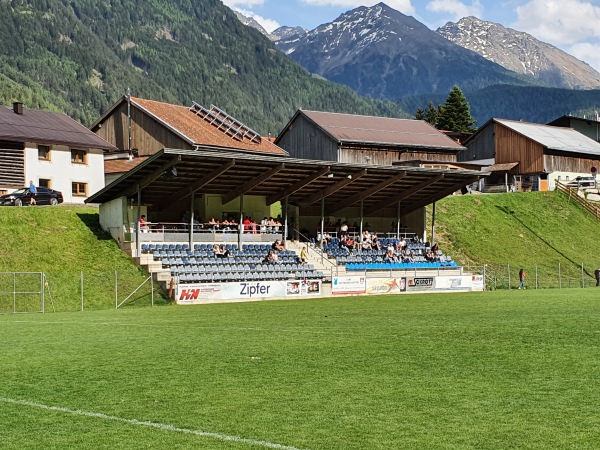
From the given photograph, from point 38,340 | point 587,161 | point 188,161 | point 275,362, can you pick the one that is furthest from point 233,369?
point 587,161

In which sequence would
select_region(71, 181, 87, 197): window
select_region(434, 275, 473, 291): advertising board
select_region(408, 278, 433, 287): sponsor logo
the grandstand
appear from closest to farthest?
the grandstand
select_region(408, 278, 433, 287): sponsor logo
select_region(434, 275, 473, 291): advertising board
select_region(71, 181, 87, 197): window

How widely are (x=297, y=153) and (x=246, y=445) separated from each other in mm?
72298

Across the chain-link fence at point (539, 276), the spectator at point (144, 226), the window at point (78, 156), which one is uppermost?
the window at point (78, 156)

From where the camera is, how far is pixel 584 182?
3068 inches

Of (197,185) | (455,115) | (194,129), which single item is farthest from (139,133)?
(455,115)

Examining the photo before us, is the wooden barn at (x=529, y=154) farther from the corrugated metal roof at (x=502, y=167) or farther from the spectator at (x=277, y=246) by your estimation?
the spectator at (x=277, y=246)

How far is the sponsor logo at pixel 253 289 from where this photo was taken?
37.2m

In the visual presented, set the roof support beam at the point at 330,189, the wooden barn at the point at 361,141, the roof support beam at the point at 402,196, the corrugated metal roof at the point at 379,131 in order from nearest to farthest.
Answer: the roof support beam at the point at 330,189, the roof support beam at the point at 402,196, the wooden barn at the point at 361,141, the corrugated metal roof at the point at 379,131

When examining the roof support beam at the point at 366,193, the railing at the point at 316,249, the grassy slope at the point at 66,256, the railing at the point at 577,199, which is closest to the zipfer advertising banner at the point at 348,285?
the railing at the point at 316,249

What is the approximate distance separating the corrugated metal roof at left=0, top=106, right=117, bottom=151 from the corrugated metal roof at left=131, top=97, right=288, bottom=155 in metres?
5.18

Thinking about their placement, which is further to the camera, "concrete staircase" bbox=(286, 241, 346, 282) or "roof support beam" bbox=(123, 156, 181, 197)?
"concrete staircase" bbox=(286, 241, 346, 282)

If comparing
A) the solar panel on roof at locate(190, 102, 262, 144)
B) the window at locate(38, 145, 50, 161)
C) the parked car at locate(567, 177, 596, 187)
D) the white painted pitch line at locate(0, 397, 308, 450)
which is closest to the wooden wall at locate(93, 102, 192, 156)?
the solar panel on roof at locate(190, 102, 262, 144)

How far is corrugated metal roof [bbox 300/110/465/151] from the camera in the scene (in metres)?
77.4

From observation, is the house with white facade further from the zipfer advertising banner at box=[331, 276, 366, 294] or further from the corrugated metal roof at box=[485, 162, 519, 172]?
the corrugated metal roof at box=[485, 162, 519, 172]
